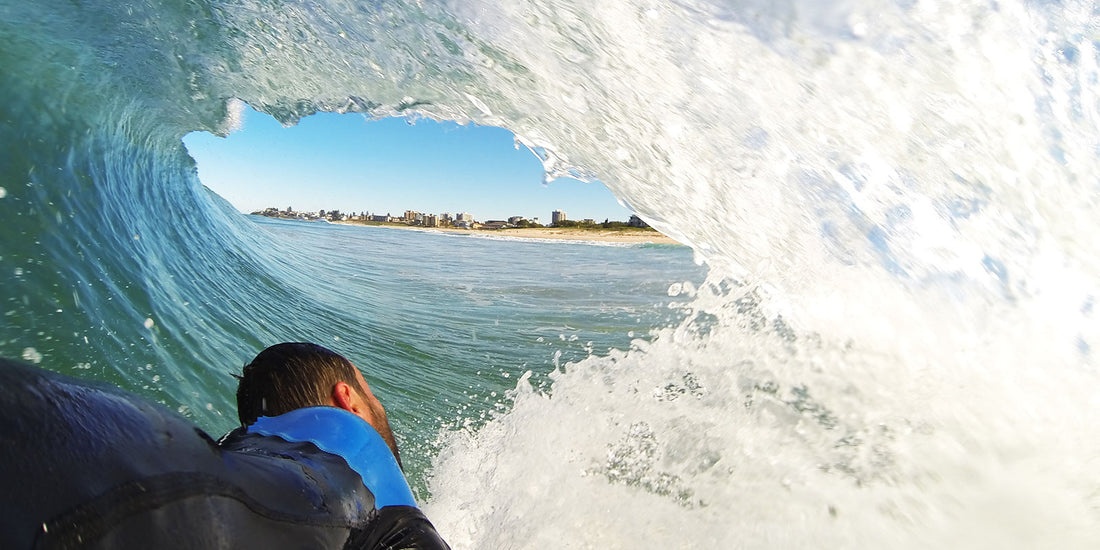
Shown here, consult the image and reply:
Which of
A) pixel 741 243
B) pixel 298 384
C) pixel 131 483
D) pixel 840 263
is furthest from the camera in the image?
pixel 741 243

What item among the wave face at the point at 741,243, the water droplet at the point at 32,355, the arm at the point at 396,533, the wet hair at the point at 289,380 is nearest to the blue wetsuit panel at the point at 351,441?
the arm at the point at 396,533

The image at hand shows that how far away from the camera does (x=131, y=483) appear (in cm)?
65

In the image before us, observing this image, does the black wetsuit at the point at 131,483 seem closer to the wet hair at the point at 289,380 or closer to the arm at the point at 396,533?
the arm at the point at 396,533

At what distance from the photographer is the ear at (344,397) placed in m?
1.31

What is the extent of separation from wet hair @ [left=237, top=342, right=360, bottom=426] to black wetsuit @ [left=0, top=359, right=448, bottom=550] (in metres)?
0.44

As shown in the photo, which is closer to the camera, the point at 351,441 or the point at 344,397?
the point at 351,441

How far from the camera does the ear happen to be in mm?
1312

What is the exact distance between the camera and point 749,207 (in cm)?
296

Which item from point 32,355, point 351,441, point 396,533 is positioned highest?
point 351,441

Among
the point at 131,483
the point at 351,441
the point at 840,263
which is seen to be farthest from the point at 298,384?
the point at 840,263

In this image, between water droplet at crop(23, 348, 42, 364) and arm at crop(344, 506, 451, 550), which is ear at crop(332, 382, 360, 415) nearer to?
arm at crop(344, 506, 451, 550)

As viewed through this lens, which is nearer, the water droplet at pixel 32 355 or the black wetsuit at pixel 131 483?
the black wetsuit at pixel 131 483

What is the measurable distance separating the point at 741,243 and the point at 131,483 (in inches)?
119

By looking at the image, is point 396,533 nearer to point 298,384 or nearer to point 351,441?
point 351,441
